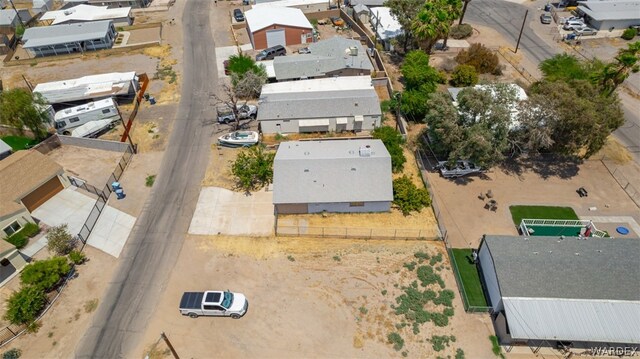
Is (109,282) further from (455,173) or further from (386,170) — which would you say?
(455,173)

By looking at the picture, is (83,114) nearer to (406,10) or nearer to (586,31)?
(406,10)

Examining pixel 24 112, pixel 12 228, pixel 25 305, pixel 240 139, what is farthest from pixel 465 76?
pixel 24 112

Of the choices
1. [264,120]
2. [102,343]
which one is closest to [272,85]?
[264,120]

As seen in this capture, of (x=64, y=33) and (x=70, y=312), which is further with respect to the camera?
(x=64, y=33)

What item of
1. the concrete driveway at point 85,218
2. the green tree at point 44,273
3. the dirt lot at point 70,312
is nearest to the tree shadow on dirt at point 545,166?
the concrete driveway at point 85,218

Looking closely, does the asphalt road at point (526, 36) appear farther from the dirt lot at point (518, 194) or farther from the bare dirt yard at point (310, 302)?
the bare dirt yard at point (310, 302)

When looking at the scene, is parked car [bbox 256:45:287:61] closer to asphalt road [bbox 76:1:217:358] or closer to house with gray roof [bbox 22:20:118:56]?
asphalt road [bbox 76:1:217:358]

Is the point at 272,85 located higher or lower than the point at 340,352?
higher
